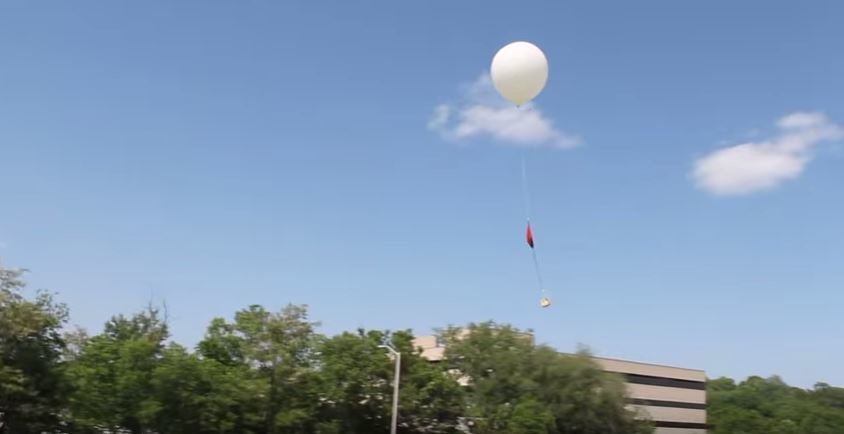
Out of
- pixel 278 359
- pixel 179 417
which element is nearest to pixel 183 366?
pixel 179 417

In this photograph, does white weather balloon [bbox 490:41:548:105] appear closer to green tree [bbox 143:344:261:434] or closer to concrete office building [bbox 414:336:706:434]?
green tree [bbox 143:344:261:434]

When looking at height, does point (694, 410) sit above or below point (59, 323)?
above

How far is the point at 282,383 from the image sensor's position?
4756 cm

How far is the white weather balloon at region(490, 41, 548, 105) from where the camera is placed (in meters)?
19.0

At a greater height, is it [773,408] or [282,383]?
[773,408]

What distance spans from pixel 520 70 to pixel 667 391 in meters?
90.4

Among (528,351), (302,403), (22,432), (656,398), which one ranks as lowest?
A: (22,432)

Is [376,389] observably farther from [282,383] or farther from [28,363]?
[28,363]

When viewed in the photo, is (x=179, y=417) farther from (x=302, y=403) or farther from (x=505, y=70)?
(x=505, y=70)

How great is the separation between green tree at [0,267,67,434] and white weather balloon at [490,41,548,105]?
88.2ft

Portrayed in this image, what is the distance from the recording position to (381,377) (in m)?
50.8

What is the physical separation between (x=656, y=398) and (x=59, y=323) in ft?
248

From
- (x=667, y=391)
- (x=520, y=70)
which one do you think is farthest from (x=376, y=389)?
(x=667, y=391)

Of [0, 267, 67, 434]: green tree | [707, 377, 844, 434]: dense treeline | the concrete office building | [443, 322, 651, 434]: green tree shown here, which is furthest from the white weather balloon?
[707, 377, 844, 434]: dense treeline
